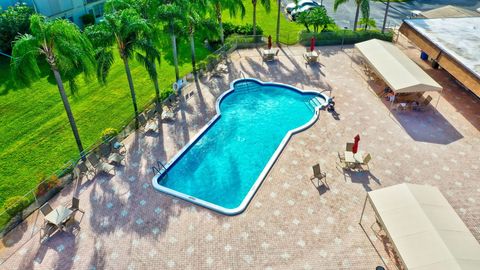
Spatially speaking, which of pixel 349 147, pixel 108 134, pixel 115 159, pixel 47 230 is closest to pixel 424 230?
pixel 349 147

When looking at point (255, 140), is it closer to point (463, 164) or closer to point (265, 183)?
point (265, 183)

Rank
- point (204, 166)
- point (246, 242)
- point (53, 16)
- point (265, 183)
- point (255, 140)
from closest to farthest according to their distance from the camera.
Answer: point (246, 242) → point (265, 183) → point (204, 166) → point (255, 140) → point (53, 16)

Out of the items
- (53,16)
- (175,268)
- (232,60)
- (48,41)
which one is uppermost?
(48,41)

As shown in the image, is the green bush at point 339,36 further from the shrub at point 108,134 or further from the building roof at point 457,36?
the shrub at point 108,134

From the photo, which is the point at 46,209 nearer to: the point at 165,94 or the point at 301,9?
the point at 165,94

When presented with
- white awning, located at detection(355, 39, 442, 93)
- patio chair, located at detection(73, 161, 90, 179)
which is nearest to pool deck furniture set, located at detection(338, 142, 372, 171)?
white awning, located at detection(355, 39, 442, 93)

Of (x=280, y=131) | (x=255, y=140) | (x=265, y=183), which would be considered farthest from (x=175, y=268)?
(x=280, y=131)

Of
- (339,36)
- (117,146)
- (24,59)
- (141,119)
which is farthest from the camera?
(339,36)
